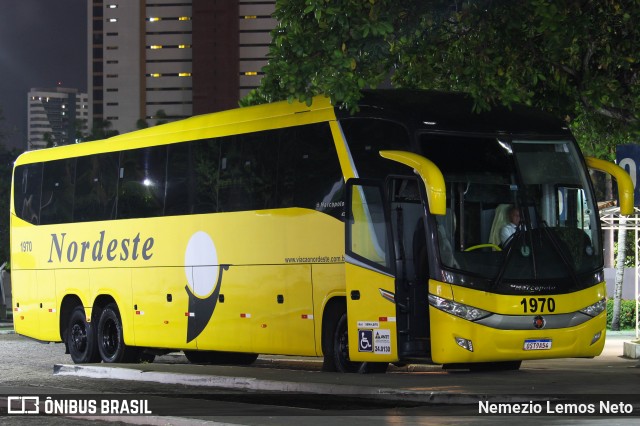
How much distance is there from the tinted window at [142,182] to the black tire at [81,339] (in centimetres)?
224

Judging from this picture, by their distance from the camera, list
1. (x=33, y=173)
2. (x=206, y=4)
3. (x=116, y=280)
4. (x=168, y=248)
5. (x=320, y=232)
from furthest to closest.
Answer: (x=206, y=4) < (x=33, y=173) < (x=116, y=280) < (x=168, y=248) < (x=320, y=232)

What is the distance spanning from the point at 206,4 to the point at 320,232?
174771 millimetres

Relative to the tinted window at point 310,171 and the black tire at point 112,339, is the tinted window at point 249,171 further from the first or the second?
the black tire at point 112,339

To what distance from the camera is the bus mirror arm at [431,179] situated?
55.7 ft

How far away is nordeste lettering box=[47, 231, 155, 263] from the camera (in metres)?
24.3

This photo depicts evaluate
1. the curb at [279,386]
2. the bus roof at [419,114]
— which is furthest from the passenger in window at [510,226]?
the curb at [279,386]

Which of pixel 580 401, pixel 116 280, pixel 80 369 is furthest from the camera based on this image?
pixel 116 280

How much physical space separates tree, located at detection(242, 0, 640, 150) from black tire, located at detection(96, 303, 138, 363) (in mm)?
6083

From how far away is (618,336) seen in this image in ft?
119

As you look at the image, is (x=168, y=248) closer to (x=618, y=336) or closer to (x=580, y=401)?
(x=580, y=401)

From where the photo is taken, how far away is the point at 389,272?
18.4m

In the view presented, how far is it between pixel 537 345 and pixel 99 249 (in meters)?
10.3

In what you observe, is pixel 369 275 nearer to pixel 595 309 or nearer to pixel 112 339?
pixel 595 309

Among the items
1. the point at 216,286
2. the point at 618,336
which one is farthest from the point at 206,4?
the point at 216,286
